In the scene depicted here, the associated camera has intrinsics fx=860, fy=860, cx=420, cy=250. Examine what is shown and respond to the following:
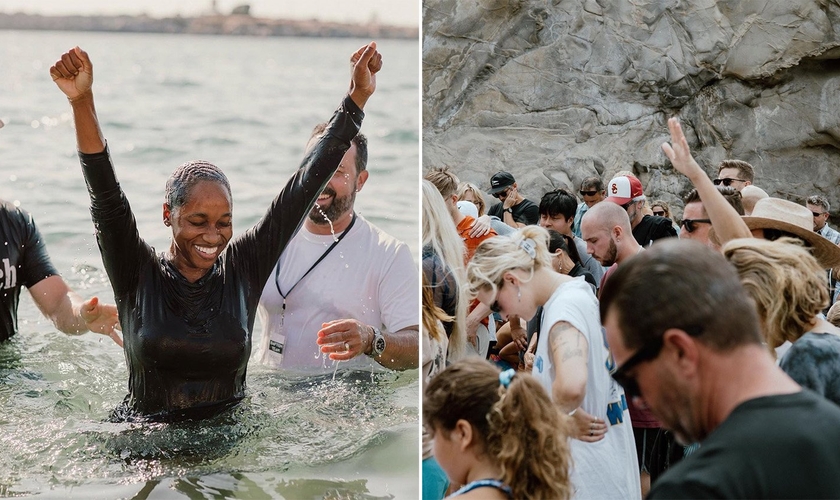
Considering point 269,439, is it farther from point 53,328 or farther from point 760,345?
point 760,345

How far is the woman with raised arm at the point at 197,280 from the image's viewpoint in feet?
9.71

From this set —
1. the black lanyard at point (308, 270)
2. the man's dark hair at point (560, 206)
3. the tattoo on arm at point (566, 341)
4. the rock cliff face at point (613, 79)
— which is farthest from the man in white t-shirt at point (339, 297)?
the rock cliff face at point (613, 79)

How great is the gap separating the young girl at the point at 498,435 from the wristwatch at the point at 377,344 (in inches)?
45.7

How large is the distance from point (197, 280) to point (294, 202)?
1.42ft

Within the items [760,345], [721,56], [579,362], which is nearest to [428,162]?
[721,56]

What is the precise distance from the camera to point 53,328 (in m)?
3.02

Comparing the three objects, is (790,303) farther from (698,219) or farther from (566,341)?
(698,219)

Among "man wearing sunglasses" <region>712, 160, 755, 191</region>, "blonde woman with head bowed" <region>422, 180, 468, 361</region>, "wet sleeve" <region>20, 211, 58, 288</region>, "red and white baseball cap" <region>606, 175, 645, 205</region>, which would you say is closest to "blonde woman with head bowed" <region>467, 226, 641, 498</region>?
"blonde woman with head bowed" <region>422, 180, 468, 361</region>

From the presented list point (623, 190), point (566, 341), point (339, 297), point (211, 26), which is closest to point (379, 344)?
point (339, 297)

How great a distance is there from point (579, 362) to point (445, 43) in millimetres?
5501

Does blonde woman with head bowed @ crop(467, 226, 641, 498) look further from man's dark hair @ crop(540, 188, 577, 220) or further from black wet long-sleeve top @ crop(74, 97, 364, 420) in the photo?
man's dark hair @ crop(540, 188, 577, 220)

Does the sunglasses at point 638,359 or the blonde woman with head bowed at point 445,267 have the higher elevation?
the sunglasses at point 638,359

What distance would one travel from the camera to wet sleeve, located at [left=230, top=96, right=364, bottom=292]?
3.05m

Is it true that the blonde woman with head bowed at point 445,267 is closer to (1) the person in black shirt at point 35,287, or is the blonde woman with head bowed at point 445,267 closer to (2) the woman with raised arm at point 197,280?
(2) the woman with raised arm at point 197,280
